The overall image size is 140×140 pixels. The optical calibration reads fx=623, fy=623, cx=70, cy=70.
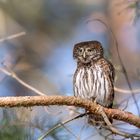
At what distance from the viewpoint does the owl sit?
406cm

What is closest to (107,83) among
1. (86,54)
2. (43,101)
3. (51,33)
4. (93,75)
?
(93,75)

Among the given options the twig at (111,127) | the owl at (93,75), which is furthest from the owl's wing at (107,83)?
the twig at (111,127)

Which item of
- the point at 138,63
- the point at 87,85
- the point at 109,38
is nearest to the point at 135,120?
the point at 87,85

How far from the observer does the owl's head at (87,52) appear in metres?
4.17

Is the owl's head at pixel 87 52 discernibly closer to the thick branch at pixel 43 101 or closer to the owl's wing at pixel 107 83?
the owl's wing at pixel 107 83

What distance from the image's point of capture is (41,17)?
832 centimetres

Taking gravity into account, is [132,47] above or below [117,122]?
above

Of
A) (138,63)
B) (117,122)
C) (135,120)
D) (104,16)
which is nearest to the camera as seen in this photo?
(135,120)

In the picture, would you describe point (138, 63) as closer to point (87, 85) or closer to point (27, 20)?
point (27, 20)

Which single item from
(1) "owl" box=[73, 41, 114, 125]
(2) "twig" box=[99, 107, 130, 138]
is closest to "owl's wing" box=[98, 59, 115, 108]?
(1) "owl" box=[73, 41, 114, 125]

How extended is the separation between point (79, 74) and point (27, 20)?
424 cm

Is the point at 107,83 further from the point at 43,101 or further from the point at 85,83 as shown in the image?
the point at 43,101

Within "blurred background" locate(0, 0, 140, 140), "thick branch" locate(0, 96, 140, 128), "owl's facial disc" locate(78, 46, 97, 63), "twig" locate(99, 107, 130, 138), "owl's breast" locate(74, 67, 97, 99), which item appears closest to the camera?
"twig" locate(99, 107, 130, 138)

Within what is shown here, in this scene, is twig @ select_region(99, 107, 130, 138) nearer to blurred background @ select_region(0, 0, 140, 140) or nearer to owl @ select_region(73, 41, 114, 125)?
owl @ select_region(73, 41, 114, 125)
